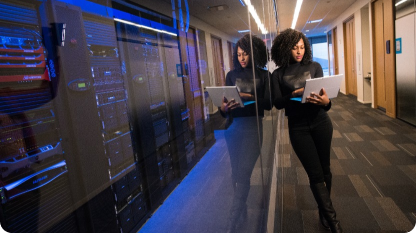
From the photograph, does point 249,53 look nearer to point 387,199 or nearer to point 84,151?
point 84,151

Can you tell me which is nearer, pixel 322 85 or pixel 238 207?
pixel 238 207

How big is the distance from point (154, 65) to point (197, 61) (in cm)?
13

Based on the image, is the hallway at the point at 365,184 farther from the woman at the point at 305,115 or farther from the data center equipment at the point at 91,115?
Answer: the data center equipment at the point at 91,115

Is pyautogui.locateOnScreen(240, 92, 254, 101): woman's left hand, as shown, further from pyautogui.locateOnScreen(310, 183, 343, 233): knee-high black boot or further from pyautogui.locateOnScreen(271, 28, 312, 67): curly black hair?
pyautogui.locateOnScreen(310, 183, 343, 233): knee-high black boot

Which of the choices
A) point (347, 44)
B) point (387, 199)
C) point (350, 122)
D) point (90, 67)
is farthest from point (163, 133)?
point (347, 44)

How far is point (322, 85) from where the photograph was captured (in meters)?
1.56

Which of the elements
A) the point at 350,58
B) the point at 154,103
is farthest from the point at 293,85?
the point at 350,58

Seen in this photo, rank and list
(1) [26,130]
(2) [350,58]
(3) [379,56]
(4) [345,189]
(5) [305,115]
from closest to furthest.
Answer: (1) [26,130]
(5) [305,115]
(4) [345,189]
(3) [379,56]
(2) [350,58]

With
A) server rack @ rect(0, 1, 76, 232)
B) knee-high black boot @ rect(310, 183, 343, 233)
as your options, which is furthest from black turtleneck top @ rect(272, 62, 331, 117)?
server rack @ rect(0, 1, 76, 232)

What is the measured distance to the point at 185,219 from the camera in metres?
0.59

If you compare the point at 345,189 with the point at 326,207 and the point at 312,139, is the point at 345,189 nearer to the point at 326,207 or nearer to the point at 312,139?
the point at 326,207

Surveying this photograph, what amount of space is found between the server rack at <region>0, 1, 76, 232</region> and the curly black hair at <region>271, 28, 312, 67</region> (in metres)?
1.60

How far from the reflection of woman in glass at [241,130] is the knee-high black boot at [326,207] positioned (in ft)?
2.42

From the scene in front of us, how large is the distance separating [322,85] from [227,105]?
941 mm
